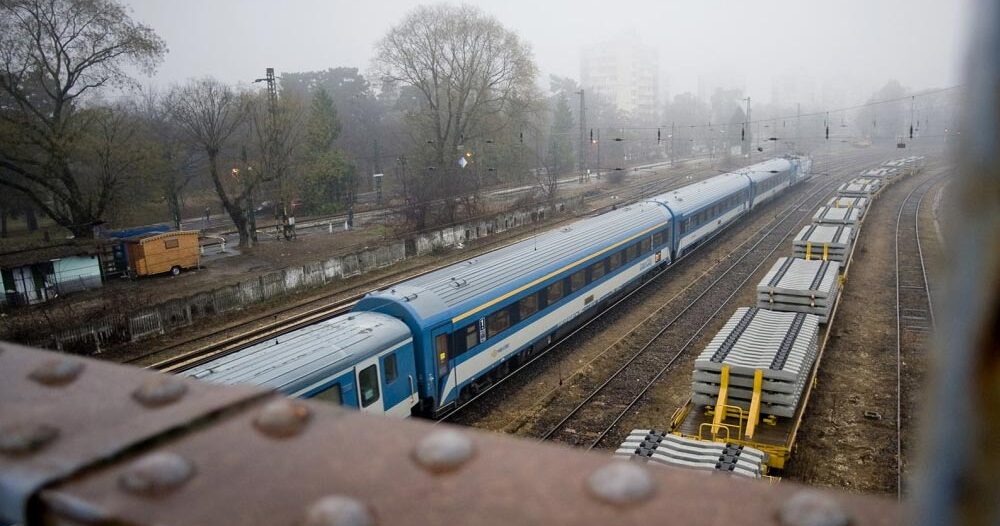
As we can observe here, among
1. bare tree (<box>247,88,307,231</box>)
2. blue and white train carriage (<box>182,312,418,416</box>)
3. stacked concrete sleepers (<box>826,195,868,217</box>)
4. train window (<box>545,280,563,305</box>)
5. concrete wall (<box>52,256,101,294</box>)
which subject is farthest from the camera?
bare tree (<box>247,88,307,231</box>)

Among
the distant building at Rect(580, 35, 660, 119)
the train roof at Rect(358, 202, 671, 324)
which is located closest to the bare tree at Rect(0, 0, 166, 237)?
the train roof at Rect(358, 202, 671, 324)

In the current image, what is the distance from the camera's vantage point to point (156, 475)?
3.19 ft

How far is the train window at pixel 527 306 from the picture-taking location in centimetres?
1381

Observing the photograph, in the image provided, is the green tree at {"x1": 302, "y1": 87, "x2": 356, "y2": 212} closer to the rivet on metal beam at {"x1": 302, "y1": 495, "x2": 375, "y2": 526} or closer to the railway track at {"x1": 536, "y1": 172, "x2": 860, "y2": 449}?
the railway track at {"x1": 536, "y1": 172, "x2": 860, "y2": 449}

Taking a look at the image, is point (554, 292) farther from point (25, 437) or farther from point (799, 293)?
point (25, 437)

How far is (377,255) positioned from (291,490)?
25.4 meters

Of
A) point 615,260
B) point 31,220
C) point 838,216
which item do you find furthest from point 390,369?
point 31,220

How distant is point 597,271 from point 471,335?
5844mm

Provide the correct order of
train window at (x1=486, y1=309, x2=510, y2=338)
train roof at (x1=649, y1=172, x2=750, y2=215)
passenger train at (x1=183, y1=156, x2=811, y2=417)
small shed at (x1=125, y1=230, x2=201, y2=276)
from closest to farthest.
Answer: passenger train at (x1=183, y1=156, x2=811, y2=417) → train window at (x1=486, y1=309, x2=510, y2=338) → train roof at (x1=649, y1=172, x2=750, y2=215) → small shed at (x1=125, y1=230, x2=201, y2=276)

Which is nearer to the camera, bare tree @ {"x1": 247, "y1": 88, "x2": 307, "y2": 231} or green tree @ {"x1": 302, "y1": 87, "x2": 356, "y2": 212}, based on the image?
bare tree @ {"x1": 247, "y1": 88, "x2": 307, "y2": 231}

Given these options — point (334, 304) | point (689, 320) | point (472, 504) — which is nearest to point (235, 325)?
point (334, 304)

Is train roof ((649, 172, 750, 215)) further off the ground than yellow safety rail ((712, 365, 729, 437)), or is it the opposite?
train roof ((649, 172, 750, 215))

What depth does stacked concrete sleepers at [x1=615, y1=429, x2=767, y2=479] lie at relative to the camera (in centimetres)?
748

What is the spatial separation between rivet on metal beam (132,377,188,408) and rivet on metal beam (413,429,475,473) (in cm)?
55
